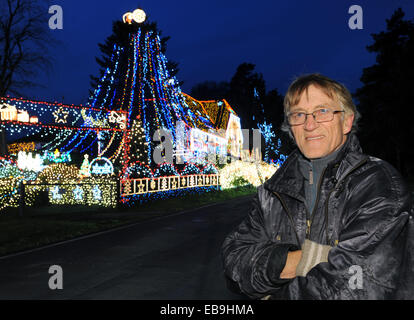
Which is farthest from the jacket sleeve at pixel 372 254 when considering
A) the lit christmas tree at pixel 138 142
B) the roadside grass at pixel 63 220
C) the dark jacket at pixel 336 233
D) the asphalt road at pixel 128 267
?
the lit christmas tree at pixel 138 142

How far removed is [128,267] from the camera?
648 centimetres

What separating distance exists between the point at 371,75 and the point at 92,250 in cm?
4074

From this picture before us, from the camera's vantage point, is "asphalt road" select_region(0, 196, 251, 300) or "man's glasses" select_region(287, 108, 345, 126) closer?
"man's glasses" select_region(287, 108, 345, 126)

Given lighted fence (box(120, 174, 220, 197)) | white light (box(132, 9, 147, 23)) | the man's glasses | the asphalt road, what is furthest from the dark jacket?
white light (box(132, 9, 147, 23))

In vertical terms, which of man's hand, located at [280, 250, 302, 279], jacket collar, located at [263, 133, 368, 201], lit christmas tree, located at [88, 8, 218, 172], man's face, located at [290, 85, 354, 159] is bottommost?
man's hand, located at [280, 250, 302, 279]

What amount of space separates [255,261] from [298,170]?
60 centimetres

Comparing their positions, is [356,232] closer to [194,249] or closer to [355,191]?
[355,191]

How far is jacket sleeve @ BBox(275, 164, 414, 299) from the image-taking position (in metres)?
1.52

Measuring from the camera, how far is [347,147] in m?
1.92

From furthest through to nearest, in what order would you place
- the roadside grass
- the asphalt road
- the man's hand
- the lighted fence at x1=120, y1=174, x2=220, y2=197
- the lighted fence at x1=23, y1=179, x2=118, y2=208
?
the lighted fence at x1=120, y1=174, x2=220, y2=197, the lighted fence at x1=23, y1=179, x2=118, y2=208, the roadside grass, the asphalt road, the man's hand

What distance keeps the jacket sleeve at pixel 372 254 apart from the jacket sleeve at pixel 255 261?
12 cm

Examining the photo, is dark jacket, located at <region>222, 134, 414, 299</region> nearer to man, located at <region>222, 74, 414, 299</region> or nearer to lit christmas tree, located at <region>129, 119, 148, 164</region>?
man, located at <region>222, 74, 414, 299</region>

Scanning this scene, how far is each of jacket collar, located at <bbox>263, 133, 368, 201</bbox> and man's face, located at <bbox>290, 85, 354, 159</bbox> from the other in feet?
0.22

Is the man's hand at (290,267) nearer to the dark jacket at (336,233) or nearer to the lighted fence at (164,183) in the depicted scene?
the dark jacket at (336,233)
